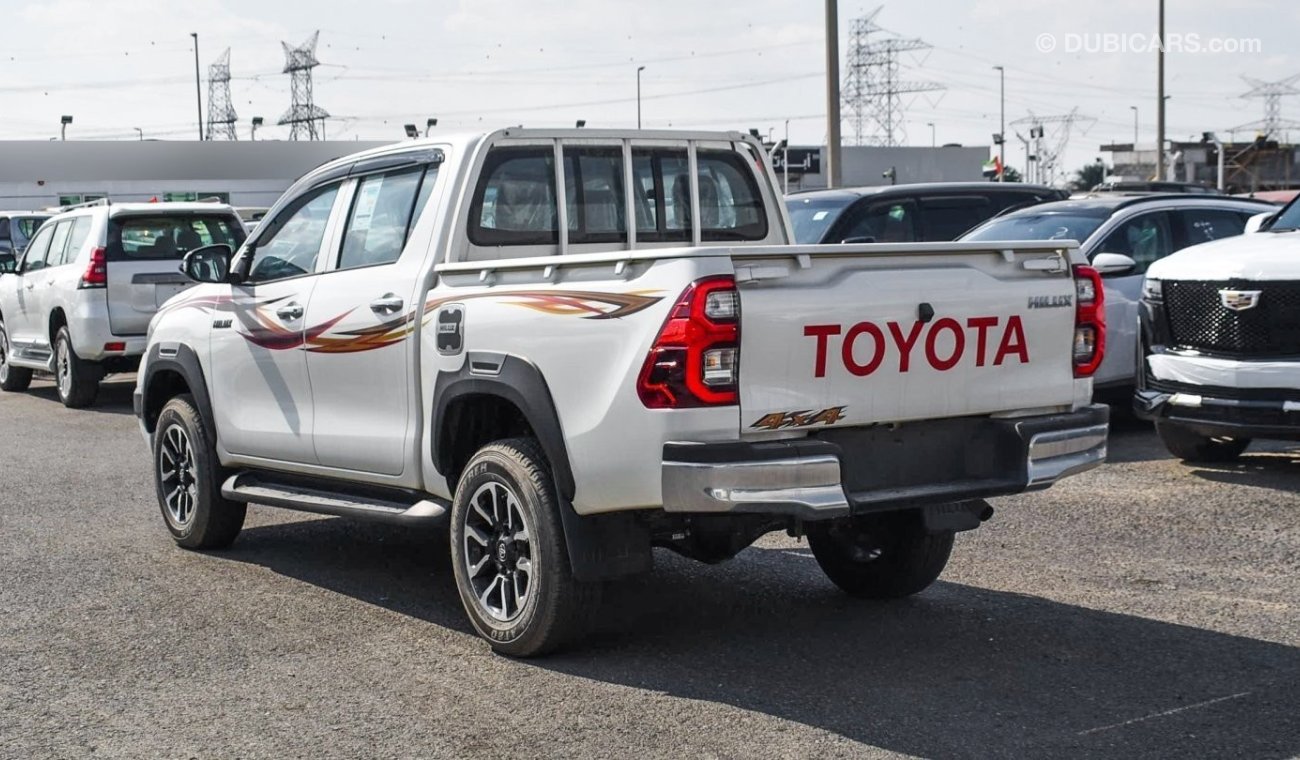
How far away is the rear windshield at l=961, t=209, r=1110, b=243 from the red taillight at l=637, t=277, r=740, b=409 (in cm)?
713

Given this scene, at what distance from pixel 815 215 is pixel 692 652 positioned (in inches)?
340

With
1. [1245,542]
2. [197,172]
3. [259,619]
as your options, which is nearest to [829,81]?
[1245,542]

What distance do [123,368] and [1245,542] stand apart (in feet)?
36.9

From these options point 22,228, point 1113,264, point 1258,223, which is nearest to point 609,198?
point 1113,264

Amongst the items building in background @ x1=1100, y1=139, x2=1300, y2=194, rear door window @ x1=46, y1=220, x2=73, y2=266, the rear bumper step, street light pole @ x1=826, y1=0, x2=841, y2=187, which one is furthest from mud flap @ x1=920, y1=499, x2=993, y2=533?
building in background @ x1=1100, y1=139, x2=1300, y2=194

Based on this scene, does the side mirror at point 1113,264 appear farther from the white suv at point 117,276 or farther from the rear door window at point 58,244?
the rear door window at point 58,244

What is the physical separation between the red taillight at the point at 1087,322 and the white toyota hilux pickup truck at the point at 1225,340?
127 inches

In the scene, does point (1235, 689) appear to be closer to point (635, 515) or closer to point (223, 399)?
point (635, 515)

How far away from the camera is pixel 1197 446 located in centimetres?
998

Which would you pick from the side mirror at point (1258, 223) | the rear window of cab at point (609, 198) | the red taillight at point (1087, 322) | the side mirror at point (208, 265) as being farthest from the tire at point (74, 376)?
the red taillight at point (1087, 322)

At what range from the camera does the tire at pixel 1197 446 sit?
993 cm

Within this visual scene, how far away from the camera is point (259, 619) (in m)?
6.55

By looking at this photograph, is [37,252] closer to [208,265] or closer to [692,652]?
[208,265]

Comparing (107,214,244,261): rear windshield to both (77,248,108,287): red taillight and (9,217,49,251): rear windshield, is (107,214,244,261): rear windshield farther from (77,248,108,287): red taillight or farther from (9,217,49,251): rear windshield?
(9,217,49,251): rear windshield
